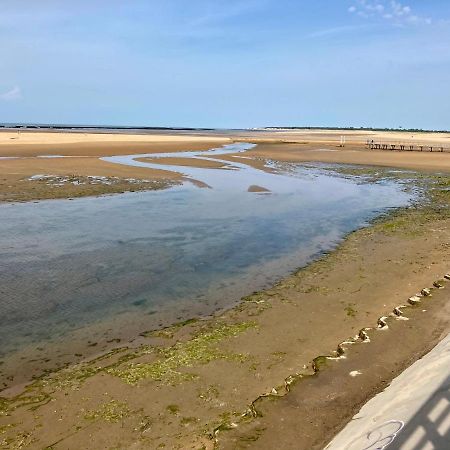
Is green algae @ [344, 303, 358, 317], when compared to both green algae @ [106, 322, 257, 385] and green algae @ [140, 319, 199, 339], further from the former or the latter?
green algae @ [140, 319, 199, 339]

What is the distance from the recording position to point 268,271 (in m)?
13.5

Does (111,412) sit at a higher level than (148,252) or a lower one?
lower

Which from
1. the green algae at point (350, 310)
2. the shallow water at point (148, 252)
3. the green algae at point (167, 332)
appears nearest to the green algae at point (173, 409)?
the green algae at point (167, 332)

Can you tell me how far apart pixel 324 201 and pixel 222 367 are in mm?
19565

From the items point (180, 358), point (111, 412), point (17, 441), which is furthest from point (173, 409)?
point (17, 441)

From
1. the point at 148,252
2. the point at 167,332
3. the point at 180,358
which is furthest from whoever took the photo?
the point at 148,252

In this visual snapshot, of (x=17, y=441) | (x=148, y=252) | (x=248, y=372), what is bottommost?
(x=17, y=441)

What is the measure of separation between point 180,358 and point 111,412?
1.91 meters

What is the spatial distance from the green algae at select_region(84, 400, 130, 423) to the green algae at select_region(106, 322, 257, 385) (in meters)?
0.64

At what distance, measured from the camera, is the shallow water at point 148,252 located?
10219 millimetres

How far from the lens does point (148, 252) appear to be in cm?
1501

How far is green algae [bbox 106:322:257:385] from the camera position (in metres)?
7.53

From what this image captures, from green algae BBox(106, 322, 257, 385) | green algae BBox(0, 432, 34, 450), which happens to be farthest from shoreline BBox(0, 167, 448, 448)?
green algae BBox(0, 432, 34, 450)

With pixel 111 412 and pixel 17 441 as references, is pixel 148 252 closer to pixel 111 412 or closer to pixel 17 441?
pixel 111 412
